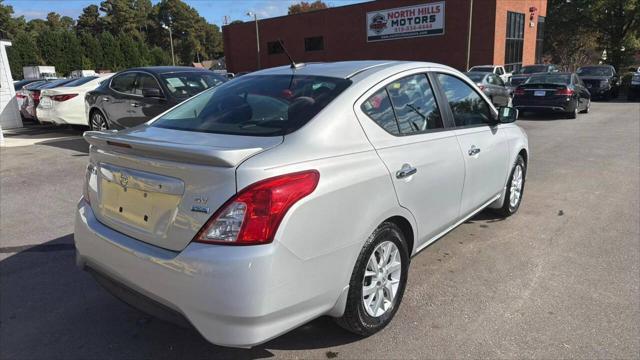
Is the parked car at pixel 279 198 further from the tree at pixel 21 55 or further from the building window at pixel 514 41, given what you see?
the tree at pixel 21 55

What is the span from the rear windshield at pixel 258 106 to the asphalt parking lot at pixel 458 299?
130cm

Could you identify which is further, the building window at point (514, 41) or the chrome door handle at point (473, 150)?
the building window at point (514, 41)

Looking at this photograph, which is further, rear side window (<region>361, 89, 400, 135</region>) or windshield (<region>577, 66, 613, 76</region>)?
windshield (<region>577, 66, 613, 76</region>)

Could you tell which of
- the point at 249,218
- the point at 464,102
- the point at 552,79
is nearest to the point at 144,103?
the point at 464,102

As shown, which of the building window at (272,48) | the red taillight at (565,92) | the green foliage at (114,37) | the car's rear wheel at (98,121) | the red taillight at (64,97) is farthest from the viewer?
the green foliage at (114,37)

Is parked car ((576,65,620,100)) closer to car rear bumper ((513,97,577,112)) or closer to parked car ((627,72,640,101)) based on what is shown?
parked car ((627,72,640,101))

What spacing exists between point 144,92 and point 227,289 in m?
6.81

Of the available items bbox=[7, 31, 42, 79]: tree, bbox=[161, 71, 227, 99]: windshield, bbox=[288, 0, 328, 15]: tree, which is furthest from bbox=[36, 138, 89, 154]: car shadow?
bbox=[288, 0, 328, 15]: tree

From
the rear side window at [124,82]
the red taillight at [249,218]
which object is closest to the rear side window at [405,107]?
the red taillight at [249,218]

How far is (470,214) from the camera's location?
4.03 metres

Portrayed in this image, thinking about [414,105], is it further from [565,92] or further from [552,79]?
[552,79]

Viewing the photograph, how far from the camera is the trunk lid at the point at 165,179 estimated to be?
87.2 inches

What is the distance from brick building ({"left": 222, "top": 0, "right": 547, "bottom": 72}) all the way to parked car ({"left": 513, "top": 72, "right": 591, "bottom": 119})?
16.5 m

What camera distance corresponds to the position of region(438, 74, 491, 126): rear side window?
3.80 m
